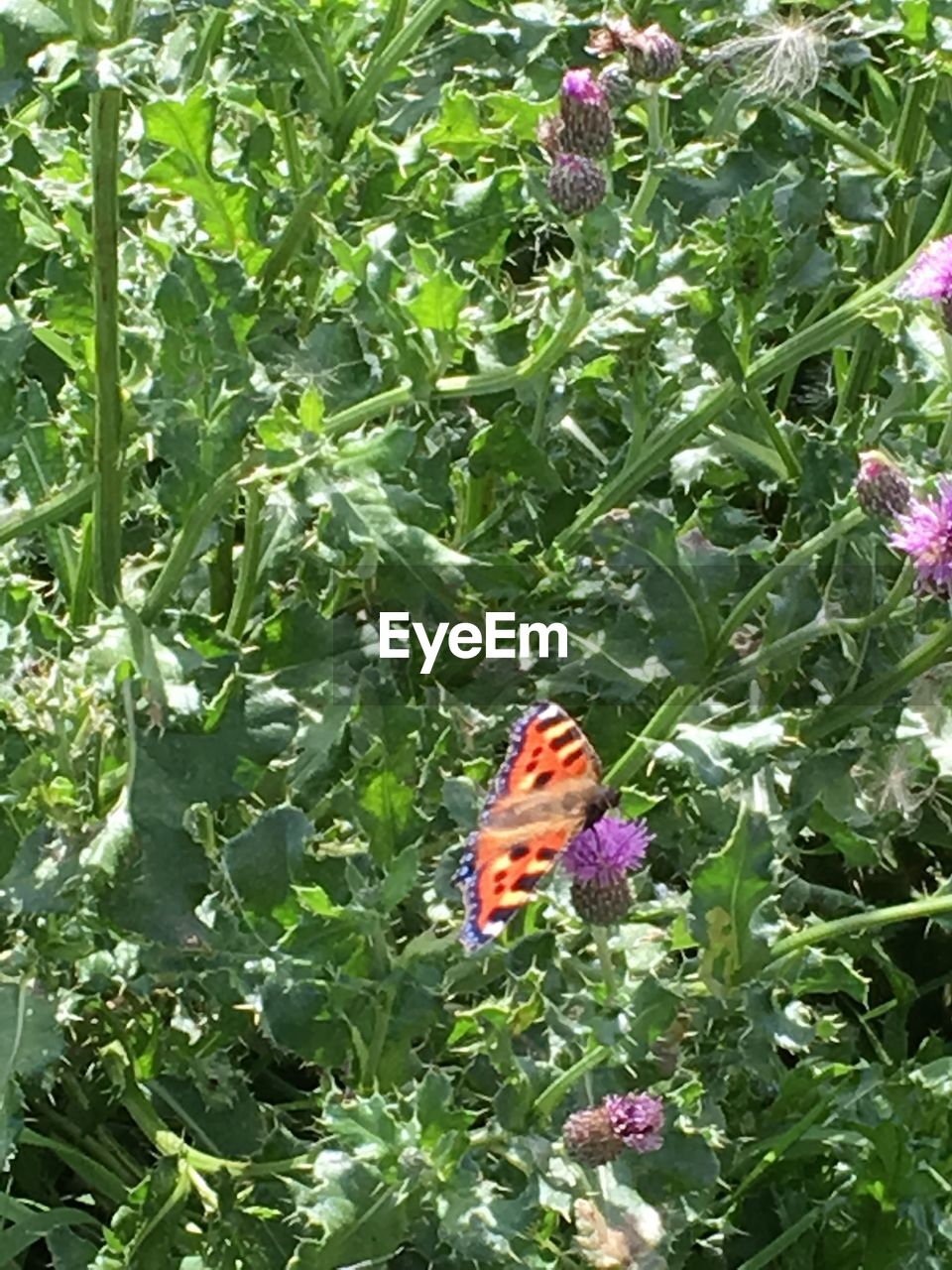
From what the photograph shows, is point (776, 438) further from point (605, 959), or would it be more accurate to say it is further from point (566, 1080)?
point (566, 1080)

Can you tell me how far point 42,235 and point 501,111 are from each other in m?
0.60

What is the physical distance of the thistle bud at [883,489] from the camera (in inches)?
75.8

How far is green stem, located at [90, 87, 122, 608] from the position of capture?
Result: 162 centimetres

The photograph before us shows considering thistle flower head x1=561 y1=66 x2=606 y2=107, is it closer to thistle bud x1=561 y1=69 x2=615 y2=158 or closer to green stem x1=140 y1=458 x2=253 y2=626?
thistle bud x1=561 y1=69 x2=615 y2=158

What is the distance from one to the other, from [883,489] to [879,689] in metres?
0.30

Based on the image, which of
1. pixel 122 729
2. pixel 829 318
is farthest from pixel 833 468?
pixel 122 729

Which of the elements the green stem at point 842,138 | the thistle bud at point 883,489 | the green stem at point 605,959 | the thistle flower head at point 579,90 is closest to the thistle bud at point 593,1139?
the green stem at point 605,959

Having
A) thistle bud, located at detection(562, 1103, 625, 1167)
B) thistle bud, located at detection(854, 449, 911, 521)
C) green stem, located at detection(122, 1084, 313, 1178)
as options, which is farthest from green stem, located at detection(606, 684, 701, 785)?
green stem, located at detection(122, 1084, 313, 1178)

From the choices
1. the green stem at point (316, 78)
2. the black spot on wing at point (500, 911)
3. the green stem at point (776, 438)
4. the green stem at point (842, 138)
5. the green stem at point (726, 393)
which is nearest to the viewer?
the black spot on wing at point (500, 911)

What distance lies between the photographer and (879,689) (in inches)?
84.0

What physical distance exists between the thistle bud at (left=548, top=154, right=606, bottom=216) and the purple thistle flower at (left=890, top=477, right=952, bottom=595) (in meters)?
0.47

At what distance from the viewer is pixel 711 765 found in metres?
1.92

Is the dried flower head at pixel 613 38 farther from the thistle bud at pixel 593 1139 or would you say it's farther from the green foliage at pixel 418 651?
the thistle bud at pixel 593 1139

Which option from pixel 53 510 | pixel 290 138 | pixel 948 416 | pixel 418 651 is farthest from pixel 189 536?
pixel 948 416
